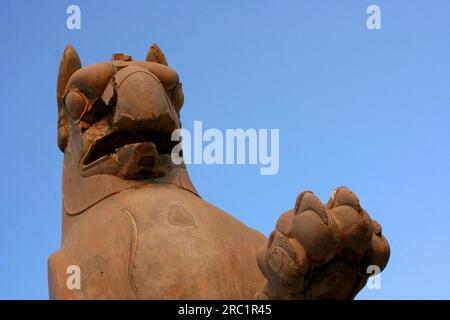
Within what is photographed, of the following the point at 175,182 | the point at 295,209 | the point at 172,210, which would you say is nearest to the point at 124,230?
the point at 172,210

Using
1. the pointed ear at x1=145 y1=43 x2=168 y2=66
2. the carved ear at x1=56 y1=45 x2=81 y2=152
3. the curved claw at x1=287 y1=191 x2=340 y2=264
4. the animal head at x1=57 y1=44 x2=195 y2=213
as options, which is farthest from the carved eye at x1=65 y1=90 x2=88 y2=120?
the curved claw at x1=287 y1=191 x2=340 y2=264

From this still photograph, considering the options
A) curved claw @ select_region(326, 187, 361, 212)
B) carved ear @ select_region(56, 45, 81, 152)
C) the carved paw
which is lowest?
the carved paw

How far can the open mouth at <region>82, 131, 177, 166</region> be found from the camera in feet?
18.5

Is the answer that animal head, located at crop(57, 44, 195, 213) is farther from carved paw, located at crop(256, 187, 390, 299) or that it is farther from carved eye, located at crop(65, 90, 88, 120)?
carved paw, located at crop(256, 187, 390, 299)

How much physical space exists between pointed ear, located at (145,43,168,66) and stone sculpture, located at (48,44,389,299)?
2cm

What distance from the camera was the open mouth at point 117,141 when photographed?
18.5ft

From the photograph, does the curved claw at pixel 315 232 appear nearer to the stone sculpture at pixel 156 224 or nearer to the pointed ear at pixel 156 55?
the stone sculpture at pixel 156 224

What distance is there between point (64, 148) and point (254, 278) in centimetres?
180

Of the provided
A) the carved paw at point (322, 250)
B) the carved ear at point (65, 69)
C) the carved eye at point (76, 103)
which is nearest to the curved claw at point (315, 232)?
the carved paw at point (322, 250)

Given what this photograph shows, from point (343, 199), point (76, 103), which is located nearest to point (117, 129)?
point (76, 103)

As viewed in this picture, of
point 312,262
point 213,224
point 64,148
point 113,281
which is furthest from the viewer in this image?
point 64,148
